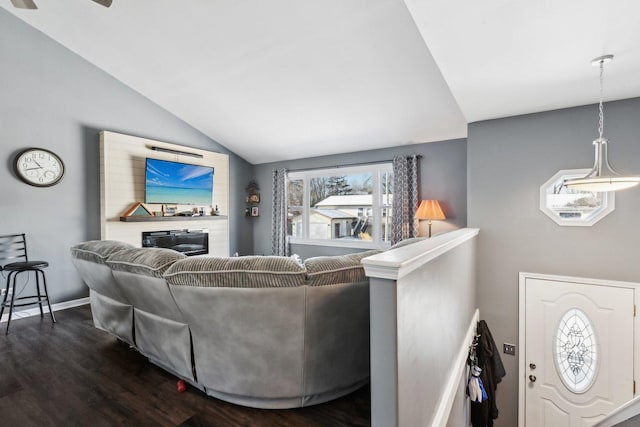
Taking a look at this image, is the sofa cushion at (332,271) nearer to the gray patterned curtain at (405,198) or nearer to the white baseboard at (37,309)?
the gray patterned curtain at (405,198)

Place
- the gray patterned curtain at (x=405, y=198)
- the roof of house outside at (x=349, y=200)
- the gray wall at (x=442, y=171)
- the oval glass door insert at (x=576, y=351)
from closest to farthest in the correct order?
the oval glass door insert at (x=576, y=351) < the gray wall at (x=442, y=171) < the gray patterned curtain at (x=405, y=198) < the roof of house outside at (x=349, y=200)

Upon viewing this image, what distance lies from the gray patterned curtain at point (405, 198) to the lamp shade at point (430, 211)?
0.30 meters

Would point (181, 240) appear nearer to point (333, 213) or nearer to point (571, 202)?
point (333, 213)

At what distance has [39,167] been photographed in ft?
12.5

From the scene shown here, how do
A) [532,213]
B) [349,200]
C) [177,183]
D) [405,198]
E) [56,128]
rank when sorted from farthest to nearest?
1. [349,200]
2. [177,183]
3. [405,198]
4. [56,128]
5. [532,213]

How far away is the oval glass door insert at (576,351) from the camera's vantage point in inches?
122

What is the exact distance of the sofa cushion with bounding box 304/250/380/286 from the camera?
65.7 inches

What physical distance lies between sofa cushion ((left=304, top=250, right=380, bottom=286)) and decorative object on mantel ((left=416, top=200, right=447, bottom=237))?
2.89 m

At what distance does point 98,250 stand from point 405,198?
399 cm

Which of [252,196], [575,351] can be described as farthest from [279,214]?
[575,351]

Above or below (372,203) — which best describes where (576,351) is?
below

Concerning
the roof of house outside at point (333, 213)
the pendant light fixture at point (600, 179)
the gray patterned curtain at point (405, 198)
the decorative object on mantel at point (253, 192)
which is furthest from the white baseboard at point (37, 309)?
the pendant light fixture at point (600, 179)

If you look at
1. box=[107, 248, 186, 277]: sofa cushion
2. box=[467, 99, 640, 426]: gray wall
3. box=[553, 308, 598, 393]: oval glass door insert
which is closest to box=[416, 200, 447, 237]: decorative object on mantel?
box=[467, 99, 640, 426]: gray wall

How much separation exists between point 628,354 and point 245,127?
5.76 metres
